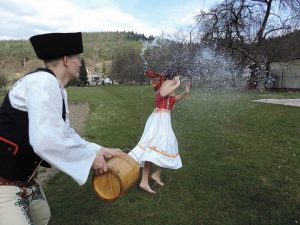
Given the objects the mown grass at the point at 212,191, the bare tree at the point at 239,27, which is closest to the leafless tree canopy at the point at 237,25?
the bare tree at the point at 239,27

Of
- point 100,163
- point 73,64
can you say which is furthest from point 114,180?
point 73,64

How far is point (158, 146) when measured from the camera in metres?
7.03

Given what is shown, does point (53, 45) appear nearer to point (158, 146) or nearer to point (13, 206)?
point (13, 206)

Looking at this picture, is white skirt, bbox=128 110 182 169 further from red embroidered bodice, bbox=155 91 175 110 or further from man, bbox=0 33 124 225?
man, bbox=0 33 124 225

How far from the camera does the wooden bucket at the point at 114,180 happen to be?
3.22m

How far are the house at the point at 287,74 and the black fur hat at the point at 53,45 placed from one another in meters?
40.9

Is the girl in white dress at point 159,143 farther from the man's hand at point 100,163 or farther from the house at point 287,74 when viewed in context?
the house at point 287,74

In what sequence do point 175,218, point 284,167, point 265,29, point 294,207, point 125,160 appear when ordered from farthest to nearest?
point 265,29 → point 284,167 → point 294,207 → point 175,218 → point 125,160

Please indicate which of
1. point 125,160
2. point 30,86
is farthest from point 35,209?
point 30,86

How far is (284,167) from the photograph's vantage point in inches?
336

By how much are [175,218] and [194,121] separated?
387 inches

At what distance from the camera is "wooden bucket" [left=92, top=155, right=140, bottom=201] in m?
3.22

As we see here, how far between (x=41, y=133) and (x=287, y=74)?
141 ft

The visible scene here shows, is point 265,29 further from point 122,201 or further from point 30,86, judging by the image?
point 30,86
